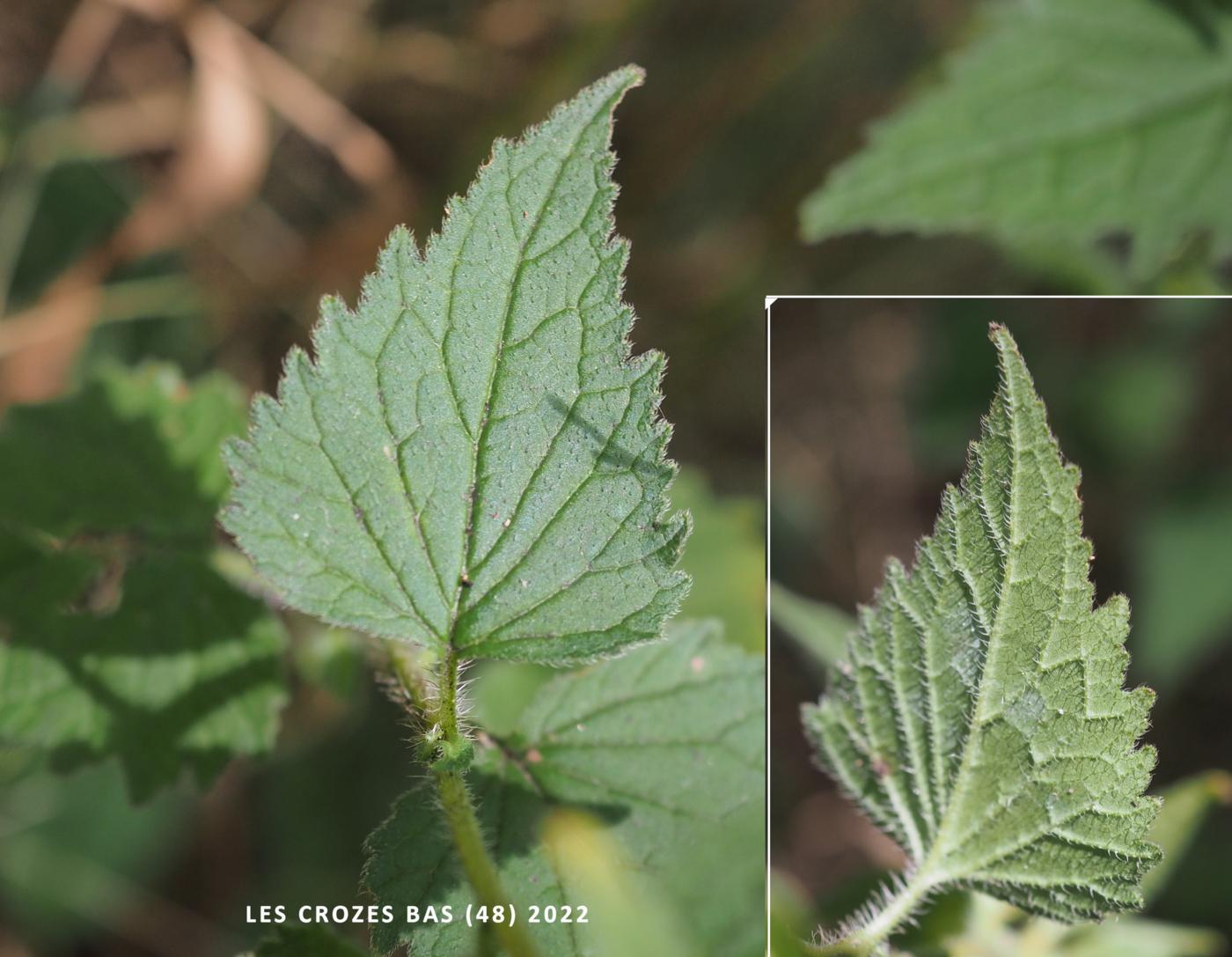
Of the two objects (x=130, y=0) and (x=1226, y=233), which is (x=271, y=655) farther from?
(x=130, y=0)

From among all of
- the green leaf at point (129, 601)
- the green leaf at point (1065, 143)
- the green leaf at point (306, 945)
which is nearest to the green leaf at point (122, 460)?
the green leaf at point (129, 601)

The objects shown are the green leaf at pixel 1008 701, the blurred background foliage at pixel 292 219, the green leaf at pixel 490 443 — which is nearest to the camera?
the green leaf at pixel 1008 701

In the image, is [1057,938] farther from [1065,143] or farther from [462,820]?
[1065,143]

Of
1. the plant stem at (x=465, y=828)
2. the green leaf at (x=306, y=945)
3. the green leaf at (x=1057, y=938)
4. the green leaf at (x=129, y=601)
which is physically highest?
the green leaf at (x=129, y=601)

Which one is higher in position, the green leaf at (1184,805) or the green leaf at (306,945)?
the green leaf at (1184,805)

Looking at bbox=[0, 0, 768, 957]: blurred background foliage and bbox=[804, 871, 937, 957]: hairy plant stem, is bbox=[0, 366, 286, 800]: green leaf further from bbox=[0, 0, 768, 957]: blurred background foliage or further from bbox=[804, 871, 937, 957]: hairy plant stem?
bbox=[804, 871, 937, 957]: hairy plant stem

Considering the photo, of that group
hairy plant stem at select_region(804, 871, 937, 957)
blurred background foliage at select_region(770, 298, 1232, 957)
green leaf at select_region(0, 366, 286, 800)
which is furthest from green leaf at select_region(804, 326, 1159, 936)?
blurred background foliage at select_region(770, 298, 1232, 957)

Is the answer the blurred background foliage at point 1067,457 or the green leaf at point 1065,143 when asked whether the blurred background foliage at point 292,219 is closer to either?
the blurred background foliage at point 1067,457

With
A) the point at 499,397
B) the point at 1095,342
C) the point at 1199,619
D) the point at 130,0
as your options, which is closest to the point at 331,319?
the point at 499,397
